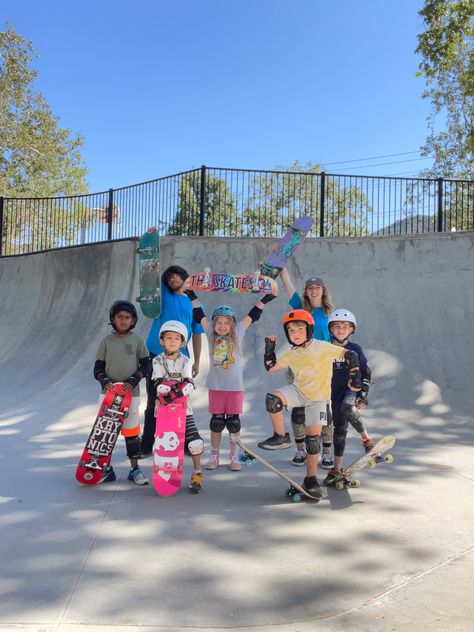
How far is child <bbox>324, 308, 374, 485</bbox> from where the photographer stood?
419 centimetres

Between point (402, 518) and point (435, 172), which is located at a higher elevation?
point (435, 172)

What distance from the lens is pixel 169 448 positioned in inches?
154

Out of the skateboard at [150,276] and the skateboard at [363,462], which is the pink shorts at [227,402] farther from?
the skateboard at [150,276]

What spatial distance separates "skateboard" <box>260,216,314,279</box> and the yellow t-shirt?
5.07 feet

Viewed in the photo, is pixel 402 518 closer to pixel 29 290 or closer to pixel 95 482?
pixel 95 482

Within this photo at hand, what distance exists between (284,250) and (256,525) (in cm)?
315

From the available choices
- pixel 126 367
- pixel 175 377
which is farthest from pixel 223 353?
pixel 126 367

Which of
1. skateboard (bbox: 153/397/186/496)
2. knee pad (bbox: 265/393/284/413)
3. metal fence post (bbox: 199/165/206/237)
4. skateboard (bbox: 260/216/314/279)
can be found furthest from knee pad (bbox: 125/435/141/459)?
metal fence post (bbox: 199/165/206/237)

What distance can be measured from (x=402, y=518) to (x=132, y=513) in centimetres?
177

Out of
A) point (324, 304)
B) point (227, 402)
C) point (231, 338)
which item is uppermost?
point (324, 304)

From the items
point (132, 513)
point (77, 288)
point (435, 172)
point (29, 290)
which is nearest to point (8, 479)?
point (132, 513)

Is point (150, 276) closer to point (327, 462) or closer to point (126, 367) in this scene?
point (126, 367)

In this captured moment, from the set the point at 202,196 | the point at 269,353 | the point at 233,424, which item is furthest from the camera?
the point at 202,196

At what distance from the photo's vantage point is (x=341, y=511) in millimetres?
3547
